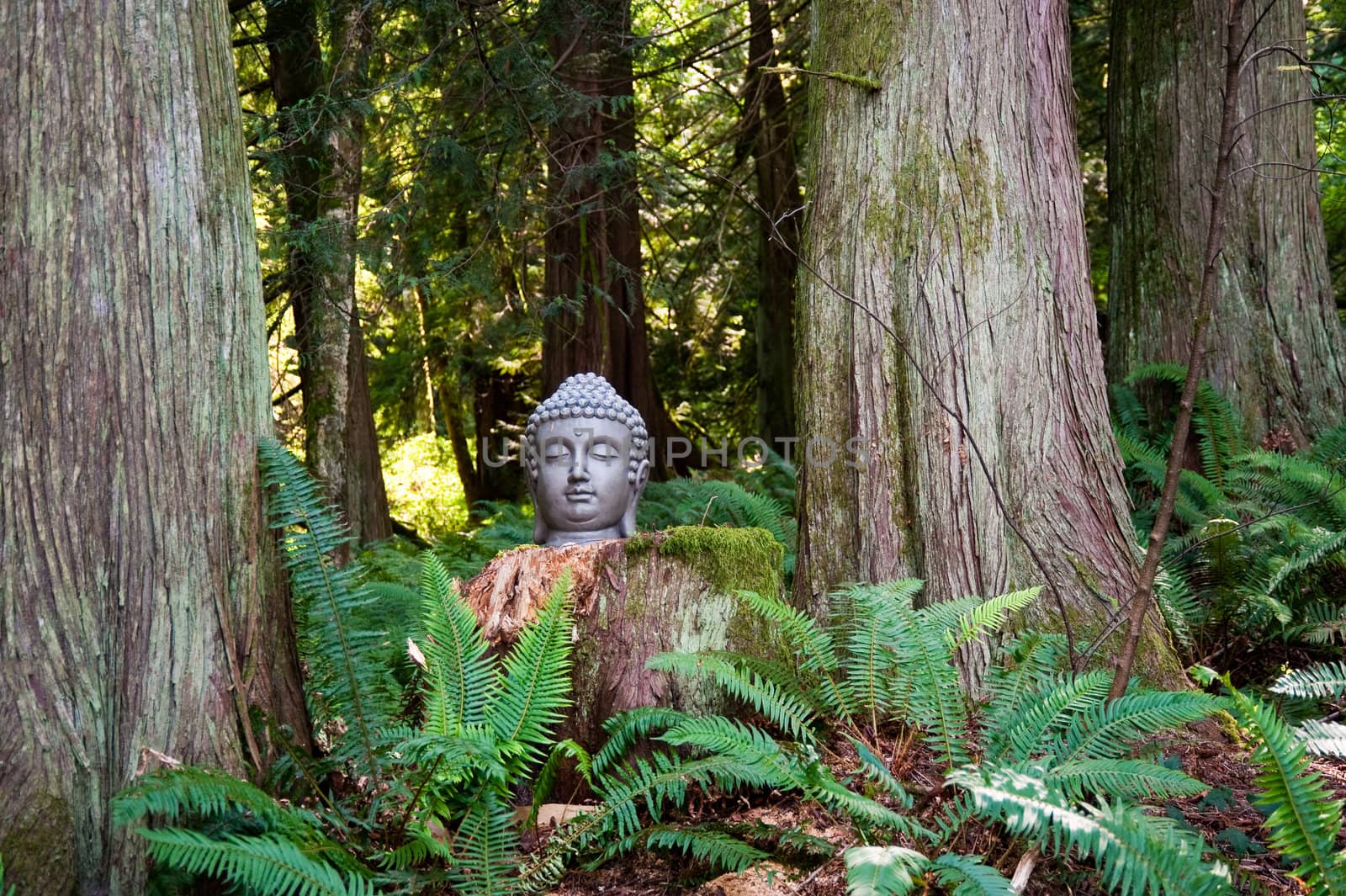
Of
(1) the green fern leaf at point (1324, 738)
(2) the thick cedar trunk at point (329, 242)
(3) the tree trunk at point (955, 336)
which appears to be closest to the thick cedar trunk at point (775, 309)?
(2) the thick cedar trunk at point (329, 242)

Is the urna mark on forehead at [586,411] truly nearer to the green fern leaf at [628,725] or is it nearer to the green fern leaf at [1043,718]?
the green fern leaf at [628,725]

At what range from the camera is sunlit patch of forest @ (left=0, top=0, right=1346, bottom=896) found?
124 inches

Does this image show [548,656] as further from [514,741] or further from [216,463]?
[216,463]

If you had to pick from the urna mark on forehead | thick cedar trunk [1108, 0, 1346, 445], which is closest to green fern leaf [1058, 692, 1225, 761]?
the urna mark on forehead

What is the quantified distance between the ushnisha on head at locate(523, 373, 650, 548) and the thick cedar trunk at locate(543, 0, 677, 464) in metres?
2.84

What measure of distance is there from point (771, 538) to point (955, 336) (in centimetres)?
124

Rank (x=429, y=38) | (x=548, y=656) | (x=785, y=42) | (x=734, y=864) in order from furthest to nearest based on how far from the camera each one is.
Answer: (x=785, y=42)
(x=429, y=38)
(x=548, y=656)
(x=734, y=864)

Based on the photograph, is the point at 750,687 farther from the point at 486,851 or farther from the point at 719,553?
the point at 486,851

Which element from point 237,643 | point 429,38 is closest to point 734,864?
point 237,643

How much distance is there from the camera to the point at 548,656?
380cm

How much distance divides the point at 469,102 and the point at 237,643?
6.28m

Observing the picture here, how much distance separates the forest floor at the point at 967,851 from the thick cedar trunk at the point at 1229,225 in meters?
3.93

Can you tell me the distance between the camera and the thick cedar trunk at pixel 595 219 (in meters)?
8.33

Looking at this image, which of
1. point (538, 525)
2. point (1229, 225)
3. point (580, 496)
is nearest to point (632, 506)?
point (580, 496)
